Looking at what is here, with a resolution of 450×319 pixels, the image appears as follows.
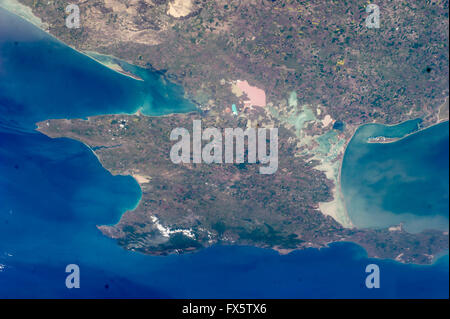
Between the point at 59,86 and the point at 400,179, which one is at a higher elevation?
the point at 59,86

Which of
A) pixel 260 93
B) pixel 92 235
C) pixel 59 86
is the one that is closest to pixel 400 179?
pixel 260 93

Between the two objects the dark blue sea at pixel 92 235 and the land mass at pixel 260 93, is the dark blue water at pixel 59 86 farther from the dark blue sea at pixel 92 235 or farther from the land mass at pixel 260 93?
the land mass at pixel 260 93

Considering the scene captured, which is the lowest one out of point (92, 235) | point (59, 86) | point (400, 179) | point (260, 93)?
point (92, 235)

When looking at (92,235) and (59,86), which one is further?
(92,235)

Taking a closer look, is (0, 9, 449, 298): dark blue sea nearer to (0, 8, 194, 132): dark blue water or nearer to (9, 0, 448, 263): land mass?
(0, 8, 194, 132): dark blue water

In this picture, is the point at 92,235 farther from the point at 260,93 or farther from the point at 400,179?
the point at 400,179

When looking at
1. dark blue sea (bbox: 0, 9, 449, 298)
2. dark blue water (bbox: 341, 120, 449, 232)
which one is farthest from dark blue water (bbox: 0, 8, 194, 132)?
dark blue water (bbox: 341, 120, 449, 232)

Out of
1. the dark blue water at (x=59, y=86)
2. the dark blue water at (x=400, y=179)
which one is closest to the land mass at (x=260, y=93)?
the dark blue water at (x=59, y=86)
